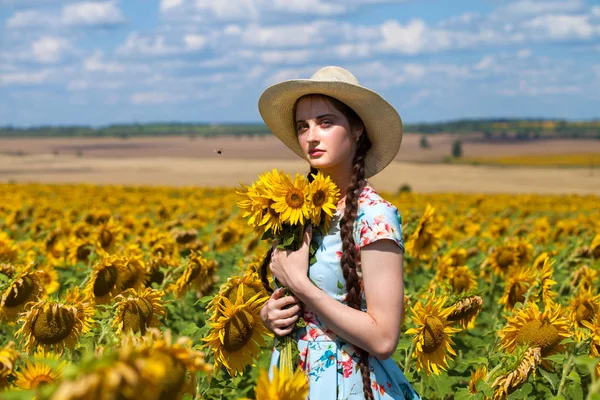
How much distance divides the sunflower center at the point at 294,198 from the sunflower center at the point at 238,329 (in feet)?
2.04

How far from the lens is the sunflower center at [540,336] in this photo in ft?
11.7

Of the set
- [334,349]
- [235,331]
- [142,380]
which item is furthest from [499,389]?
[142,380]

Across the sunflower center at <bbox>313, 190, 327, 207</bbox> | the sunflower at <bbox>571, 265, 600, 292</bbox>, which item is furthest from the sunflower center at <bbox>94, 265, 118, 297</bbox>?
the sunflower at <bbox>571, 265, 600, 292</bbox>

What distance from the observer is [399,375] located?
300 cm

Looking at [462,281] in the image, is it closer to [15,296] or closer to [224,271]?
[224,271]

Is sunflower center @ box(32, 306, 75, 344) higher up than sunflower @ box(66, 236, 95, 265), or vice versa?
sunflower center @ box(32, 306, 75, 344)

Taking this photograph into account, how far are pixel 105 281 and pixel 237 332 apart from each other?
141 cm

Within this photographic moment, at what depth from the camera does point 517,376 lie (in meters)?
3.25

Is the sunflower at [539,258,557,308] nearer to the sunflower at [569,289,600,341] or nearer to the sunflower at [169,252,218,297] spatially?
the sunflower at [569,289,600,341]

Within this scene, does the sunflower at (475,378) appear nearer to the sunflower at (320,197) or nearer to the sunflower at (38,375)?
the sunflower at (320,197)

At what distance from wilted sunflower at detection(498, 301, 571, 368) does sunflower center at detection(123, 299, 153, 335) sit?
1614mm

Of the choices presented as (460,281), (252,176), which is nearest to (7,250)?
(460,281)

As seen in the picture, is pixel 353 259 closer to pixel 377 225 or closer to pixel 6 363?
pixel 377 225

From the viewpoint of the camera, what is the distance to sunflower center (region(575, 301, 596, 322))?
13.7ft
